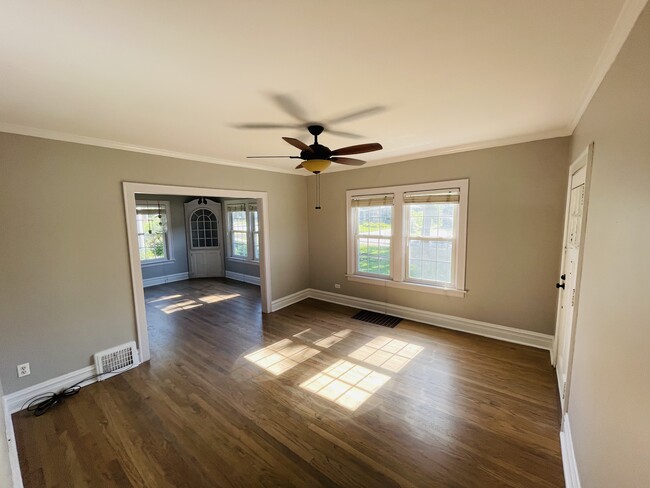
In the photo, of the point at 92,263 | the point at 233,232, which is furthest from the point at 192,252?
the point at 92,263

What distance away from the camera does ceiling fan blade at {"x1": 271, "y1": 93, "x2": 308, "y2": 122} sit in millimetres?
1939

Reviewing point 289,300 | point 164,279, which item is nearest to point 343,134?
point 289,300

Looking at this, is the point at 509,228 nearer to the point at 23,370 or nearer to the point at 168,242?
the point at 23,370

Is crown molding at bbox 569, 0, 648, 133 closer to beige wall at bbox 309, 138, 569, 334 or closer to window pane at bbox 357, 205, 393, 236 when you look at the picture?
beige wall at bbox 309, 138, 569, 334

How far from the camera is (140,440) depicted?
84.4 inches

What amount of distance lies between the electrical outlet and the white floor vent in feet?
1.66

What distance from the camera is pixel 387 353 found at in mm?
3330

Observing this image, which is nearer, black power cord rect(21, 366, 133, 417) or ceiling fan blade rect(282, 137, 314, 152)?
ceiling fan blade rect(282, 137, 314, 152)

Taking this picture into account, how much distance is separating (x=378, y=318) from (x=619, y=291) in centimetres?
344

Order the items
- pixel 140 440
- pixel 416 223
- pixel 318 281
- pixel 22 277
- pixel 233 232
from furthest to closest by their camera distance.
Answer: pixel 233 232, pixel 318 281, pixel 416 223, pixel 22 277, pixel 140 440

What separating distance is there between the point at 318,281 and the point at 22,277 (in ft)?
13.2

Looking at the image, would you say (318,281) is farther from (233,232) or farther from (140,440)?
(140,440)

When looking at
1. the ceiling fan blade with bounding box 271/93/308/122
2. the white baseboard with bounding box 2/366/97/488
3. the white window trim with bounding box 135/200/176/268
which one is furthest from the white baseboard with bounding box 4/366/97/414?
the white window trim with bounding box 135/200/176/268

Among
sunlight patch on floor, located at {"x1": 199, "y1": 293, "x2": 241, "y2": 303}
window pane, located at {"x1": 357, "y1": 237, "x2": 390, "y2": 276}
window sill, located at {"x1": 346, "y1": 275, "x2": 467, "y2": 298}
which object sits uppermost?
window pane, located at {"x1": 357, "y1": 237, "x2": 390, "y2": 276}
